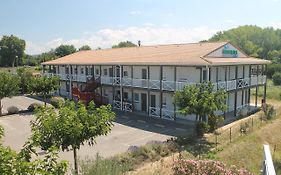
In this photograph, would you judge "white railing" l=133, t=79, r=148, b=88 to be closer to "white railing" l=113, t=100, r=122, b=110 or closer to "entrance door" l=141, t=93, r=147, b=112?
"entrance door" l=141, t=93, r=147, b=112

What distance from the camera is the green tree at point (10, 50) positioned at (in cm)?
11262

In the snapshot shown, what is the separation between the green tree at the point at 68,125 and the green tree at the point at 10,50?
106230 mm

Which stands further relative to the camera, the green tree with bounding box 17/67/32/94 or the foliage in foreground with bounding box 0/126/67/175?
the green tree with bounding box 17/67/32/94

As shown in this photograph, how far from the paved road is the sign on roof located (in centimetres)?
750

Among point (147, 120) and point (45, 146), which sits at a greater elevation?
point (45, 146)

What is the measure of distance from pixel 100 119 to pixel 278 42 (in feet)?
336

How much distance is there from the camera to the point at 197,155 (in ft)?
58.2

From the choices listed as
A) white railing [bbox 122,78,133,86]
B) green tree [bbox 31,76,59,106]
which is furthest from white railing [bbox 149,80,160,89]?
green tree [bbox 31,76,59,106]

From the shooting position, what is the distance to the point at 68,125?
11727 mm

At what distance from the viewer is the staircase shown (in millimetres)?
31812

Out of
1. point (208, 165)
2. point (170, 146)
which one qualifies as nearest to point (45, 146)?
point (208, 165)

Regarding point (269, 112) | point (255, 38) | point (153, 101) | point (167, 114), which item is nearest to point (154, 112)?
point (167, 114)

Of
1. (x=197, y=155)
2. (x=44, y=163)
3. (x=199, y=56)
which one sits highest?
(x=199, y=56)

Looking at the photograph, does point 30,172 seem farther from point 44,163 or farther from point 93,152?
point 93,152
